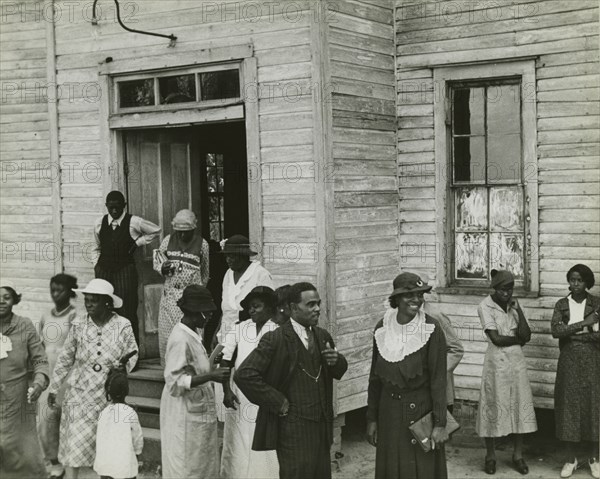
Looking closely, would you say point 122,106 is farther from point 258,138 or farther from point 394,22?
point 394,22

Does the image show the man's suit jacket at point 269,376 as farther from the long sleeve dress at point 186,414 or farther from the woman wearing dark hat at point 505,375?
the woman wearing dark hat at point 505,375

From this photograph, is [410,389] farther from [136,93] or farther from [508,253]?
[136,93]

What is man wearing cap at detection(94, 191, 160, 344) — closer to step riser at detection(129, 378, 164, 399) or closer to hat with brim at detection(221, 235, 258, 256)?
step riser at detection(129, 378, 164, 399)

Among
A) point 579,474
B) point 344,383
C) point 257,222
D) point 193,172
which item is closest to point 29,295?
point 193,172

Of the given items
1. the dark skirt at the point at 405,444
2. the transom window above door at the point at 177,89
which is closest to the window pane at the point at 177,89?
the transom window above door at the point at 177,89

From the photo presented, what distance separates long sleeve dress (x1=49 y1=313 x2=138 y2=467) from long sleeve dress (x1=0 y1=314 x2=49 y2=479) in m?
0.48

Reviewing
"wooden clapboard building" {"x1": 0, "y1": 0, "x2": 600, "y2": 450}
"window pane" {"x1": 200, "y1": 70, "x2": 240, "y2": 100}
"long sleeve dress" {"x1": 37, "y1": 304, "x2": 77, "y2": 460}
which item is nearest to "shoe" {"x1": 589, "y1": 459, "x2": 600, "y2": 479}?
"wooden clapboard building" {"x1": 0, "y1": 0, "x2": 600, "y2": 450}

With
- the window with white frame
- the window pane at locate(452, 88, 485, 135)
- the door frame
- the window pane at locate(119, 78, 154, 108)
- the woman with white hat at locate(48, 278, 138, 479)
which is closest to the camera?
the woman with white hat at locate(48, 278, 138, 479)

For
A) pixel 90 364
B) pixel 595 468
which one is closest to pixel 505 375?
pixel 595 468

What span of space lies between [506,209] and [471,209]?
1.25 ft

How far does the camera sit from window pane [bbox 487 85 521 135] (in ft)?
30.1

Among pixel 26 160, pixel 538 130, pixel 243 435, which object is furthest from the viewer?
pixel 26 160

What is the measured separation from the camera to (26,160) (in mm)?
10914

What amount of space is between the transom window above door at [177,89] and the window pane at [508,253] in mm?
3099
